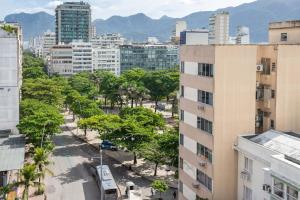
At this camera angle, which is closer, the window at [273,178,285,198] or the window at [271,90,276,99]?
the window at [273,178,285,198]

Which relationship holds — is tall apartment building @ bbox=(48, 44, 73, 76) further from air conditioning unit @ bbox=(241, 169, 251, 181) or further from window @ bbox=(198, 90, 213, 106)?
air conditioning unit @ bbox=(241, 169, 251, 181)

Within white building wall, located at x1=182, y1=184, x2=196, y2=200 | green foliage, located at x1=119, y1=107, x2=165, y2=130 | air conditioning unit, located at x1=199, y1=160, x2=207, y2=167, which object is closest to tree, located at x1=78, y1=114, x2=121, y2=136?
green foliage, located at x1=119, y1=107, x2=165, y2=130

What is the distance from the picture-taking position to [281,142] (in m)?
29.9

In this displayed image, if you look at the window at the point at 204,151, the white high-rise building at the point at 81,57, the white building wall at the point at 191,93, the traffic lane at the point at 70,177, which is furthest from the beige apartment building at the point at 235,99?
the white high-rise building at the point at 81,57

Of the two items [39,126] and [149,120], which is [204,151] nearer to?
[149,120]

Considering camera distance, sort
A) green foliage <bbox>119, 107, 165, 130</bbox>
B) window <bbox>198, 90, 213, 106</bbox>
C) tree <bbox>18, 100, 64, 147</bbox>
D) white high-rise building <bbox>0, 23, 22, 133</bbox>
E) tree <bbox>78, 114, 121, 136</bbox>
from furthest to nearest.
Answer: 1. white high-rise building <bbox>0, 23, 22, 133</bbox>
2. green foliage <bbox>119, 107, 165, 130</bbox>
3. tree <bbox>78, 114, 121, 136</bbox>
4. tree <bbox>18, 100, 64, 147</bbox>
5. window <bbox>198, 90, 213, 106</bbox>

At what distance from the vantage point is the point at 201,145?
113 ft

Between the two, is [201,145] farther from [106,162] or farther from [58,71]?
[58,71]

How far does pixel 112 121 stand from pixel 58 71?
13653 centimetres

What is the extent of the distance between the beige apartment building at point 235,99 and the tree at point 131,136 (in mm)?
25433

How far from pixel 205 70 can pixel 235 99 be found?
3.38 m

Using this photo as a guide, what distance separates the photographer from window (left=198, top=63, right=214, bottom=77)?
107 feet

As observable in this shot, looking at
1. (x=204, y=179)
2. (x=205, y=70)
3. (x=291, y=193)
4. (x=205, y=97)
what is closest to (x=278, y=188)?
(x=291, y=193)

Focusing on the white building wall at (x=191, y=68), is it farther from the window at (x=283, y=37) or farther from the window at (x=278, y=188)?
the window at (x=278, y=188)
